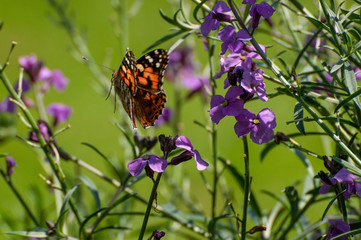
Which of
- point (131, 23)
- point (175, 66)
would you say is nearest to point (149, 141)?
point (175, 66)

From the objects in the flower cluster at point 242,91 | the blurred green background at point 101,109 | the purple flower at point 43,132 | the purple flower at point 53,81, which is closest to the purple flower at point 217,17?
the flower cluster at point 242,91

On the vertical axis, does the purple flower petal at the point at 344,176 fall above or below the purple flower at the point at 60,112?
below

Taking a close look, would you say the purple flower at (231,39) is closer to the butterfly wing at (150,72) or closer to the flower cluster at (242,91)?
the flower cluster at (242,91)

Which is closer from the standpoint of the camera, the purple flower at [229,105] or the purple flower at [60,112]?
the purple flower at [229,105]

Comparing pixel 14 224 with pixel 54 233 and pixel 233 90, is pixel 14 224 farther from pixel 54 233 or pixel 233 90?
pixel 233 90

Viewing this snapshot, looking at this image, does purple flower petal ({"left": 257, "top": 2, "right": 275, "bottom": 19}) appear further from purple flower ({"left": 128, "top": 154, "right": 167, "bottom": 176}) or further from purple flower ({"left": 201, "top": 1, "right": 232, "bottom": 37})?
purple flower ({"left": 128, "top": 154, "right": 167, "bottom": 176})
